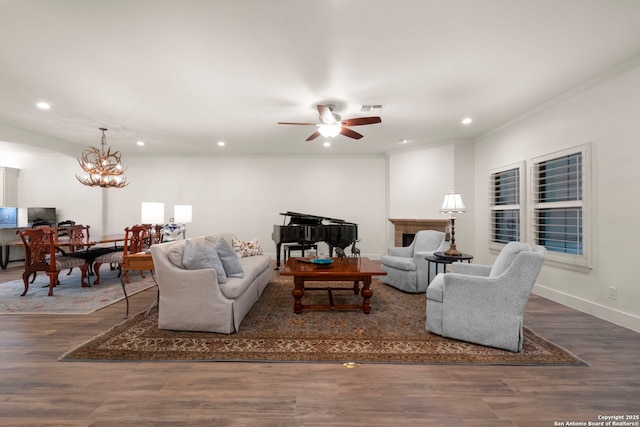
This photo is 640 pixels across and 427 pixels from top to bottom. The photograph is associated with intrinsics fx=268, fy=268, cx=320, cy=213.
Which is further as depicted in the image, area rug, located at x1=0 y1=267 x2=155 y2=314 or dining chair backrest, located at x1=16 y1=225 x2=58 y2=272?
dining chair backrest, located at x1=16 y1=225 x2=58 y2=272

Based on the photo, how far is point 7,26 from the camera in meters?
2.22

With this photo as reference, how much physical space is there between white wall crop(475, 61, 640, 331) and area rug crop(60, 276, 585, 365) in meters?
1.20

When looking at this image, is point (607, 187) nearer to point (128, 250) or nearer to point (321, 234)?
point (321, 234)

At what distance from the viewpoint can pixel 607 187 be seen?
2.99 m

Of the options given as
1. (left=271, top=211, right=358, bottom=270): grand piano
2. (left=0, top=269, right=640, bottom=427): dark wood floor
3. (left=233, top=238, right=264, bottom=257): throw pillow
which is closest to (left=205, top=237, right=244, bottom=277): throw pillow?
(left=0, top=269, right=640, bottom=427): dark wood floor

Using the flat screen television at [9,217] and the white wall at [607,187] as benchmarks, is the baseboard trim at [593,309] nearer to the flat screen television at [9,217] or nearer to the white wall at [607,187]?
the white wall at [607,187]

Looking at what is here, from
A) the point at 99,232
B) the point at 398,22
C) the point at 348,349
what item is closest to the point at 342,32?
the point at 398,22

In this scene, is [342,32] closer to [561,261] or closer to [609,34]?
[609,34]

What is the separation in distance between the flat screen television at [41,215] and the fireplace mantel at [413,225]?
25.8 feet

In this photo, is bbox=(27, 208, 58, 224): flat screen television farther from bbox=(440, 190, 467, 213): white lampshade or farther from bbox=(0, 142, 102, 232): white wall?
bbox=(440, 190, 467, 213): white lampshade

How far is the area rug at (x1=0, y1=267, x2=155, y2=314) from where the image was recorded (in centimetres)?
321

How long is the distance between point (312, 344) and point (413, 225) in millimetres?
4108

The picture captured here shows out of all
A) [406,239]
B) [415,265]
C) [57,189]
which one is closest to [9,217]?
[57,189]

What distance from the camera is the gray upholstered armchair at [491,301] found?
2.19 m
